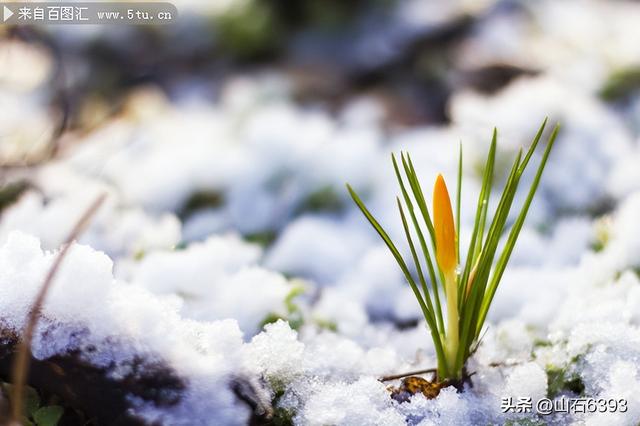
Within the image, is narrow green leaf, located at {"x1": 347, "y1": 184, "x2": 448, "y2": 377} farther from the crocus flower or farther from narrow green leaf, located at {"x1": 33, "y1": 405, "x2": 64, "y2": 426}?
narrow green leaf, located at {"x1": 33, "y1": 405, "x2": 64, "y2": 426}

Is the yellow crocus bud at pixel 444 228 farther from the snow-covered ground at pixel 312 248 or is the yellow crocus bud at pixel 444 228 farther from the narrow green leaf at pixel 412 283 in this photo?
the snow-covered ground at pixel 312 248

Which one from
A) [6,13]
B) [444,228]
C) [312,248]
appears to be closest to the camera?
[444,228]

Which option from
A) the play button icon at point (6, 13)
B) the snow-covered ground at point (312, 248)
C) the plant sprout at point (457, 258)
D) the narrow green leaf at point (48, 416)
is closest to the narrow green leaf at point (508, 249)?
the plant sprout at point (457, 258)

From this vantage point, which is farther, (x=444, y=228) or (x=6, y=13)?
(x=6, y=13)

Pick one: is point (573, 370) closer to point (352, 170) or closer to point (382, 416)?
point (382, 416)

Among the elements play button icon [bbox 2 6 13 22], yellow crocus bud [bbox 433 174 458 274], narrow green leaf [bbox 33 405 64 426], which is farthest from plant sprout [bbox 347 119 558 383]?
play button icon [bbox 2 6 13 22]

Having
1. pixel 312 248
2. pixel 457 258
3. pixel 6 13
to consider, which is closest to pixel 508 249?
pixel 457 258

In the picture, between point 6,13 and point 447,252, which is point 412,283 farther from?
point 6,13

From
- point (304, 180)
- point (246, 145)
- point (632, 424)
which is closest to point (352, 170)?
point (304, 180)
